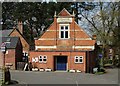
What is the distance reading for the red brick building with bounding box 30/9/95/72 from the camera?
44719mm

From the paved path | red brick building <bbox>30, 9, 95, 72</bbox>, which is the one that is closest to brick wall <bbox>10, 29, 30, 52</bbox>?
red brick building <bbox>30, 9, 95, 72</bbox>

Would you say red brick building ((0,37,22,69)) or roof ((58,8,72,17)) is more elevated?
roof ((58,8,72,17))

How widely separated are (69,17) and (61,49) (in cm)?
453

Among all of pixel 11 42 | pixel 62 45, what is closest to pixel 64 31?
pixel 62 45

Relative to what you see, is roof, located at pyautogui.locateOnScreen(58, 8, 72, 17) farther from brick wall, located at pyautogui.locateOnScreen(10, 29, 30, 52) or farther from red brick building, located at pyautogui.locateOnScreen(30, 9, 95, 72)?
brick wall, located at pyautogui.locateOnScreen(10, 29, 30, 52)

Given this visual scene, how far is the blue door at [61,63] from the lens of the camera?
44850mm

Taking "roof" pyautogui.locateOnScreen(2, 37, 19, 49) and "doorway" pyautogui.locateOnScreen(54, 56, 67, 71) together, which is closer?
"doorway" pyautogui.locateOnScreen(54, 56, 67, 71)

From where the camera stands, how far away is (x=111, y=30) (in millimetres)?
53406

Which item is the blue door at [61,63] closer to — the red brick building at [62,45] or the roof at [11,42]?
the red brick building at [62,45]

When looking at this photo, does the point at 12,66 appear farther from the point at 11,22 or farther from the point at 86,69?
the point at 11,22

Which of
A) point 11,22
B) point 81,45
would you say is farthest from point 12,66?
point 11,22

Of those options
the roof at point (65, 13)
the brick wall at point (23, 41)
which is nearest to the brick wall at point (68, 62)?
the roof at point (65, 13)

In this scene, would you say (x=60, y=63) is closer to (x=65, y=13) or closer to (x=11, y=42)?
(x=65, y=13)

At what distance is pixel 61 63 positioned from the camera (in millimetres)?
44906
